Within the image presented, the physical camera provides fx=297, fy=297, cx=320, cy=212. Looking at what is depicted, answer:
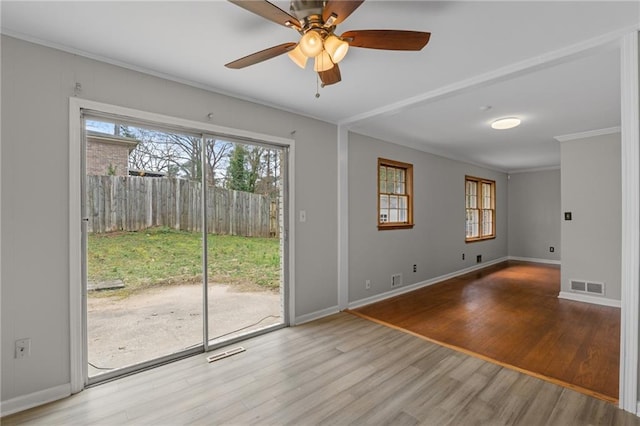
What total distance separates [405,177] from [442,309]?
7.38ft

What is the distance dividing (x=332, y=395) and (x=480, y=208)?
21.2 feet

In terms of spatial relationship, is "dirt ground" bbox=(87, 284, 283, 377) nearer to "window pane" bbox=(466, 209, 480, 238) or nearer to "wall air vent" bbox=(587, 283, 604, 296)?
"wall air vent" bbox=(587, 283, 604, 296)

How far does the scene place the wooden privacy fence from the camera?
7.88 feet

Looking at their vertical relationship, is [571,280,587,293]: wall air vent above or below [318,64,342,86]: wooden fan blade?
below

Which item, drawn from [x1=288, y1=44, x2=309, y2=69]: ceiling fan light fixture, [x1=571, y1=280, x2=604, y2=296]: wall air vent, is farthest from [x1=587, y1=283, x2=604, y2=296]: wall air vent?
[x1=288, y1=44, x2=309, y2=69]: ceiling fan light fixture

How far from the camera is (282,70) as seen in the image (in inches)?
98.5

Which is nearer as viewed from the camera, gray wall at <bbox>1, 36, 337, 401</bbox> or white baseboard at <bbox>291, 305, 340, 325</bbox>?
gray wall at <bbox>1, 36, 337, 401</bbox>

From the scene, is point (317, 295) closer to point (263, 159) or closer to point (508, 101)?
point (263, 159)

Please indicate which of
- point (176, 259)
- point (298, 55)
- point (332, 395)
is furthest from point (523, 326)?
point (176, 259)

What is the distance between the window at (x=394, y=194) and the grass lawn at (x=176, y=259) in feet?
6.67

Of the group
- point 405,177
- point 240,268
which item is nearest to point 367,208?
point 405,177

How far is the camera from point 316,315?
3.69 metres

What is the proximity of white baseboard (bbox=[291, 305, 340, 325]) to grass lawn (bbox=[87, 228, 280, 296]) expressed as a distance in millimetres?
467

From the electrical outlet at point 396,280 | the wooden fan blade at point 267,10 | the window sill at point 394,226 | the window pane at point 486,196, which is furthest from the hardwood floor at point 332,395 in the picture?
the window pane at point 486,196
